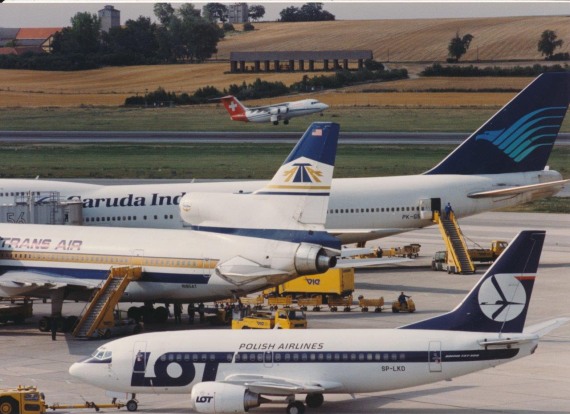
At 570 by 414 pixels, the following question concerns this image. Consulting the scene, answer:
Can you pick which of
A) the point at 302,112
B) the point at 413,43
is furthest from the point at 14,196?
the point at 413,43

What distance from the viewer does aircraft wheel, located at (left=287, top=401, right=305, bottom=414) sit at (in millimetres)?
37625

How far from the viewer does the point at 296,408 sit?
37.7 m

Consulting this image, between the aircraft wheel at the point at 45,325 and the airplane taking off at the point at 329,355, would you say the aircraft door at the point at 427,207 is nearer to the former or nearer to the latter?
the aircraft wheel at the point at 45,325

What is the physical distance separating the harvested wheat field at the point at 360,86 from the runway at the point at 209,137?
568 cm

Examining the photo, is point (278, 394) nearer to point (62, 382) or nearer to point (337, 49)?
point (62, 382)

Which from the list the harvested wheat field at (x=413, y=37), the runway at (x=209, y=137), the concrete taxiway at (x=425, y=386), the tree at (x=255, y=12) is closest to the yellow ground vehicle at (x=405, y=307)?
the concrete taxiway at (x=425, y=386)

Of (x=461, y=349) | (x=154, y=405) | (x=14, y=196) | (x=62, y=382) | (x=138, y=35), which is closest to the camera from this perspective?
(x=461, y=349)

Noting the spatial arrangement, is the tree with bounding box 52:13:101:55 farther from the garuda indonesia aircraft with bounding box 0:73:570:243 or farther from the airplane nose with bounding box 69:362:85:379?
the airplane nose with bounding box 69:362:85:379

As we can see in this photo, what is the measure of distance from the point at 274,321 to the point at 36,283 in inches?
447

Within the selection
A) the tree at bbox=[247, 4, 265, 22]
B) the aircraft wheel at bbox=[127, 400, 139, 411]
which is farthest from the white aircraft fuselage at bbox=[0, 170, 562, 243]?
the tree at bbox=[247, 4, 265, 22]

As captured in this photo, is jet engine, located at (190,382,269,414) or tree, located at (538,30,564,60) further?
tree, located at (538,30,564,60)

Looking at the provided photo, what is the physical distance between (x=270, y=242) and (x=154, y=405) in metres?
12.9

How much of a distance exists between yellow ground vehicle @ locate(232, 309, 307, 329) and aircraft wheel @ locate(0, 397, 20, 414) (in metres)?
13.9

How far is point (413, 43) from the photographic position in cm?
17025
